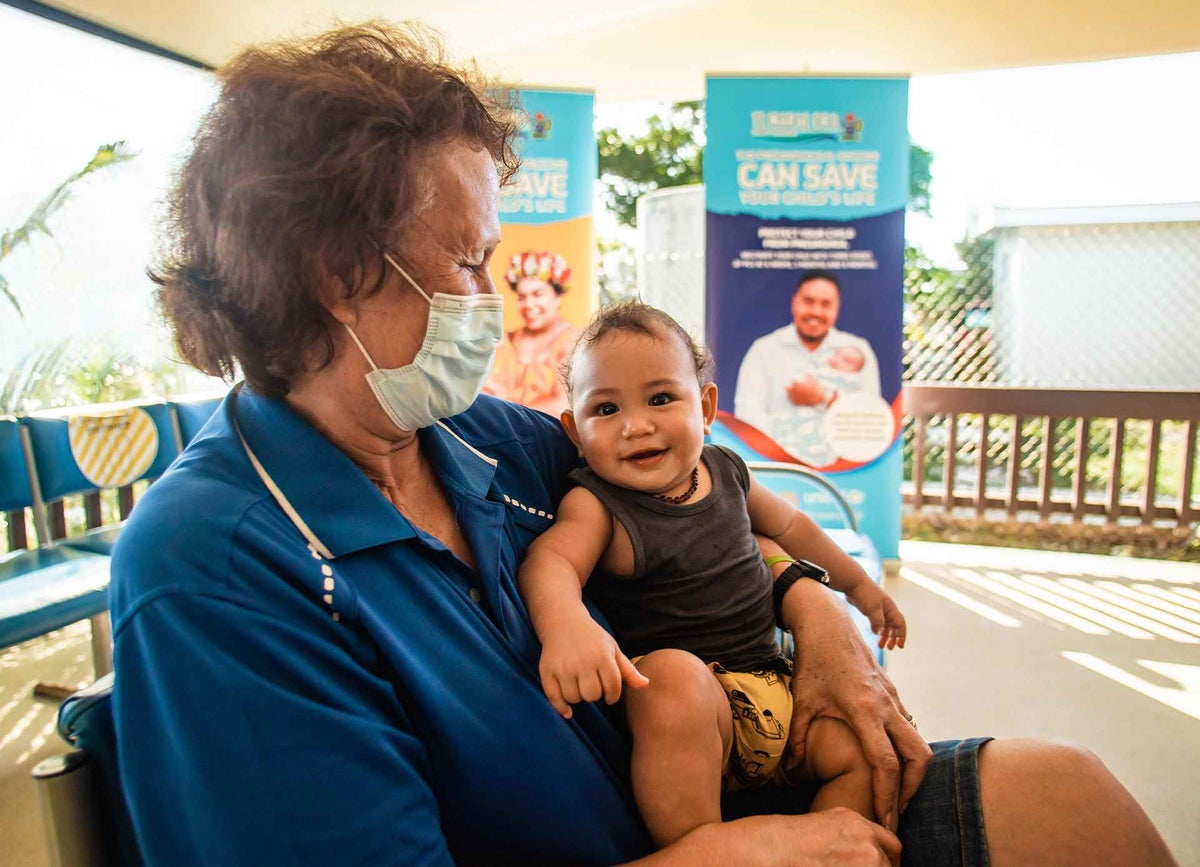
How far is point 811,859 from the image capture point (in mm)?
931

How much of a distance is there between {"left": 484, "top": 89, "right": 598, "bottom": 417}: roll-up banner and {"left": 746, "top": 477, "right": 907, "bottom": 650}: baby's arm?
9.02ft

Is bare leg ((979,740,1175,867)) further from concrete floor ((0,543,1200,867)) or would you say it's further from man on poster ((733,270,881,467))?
man on poster ((733,270,881,467))

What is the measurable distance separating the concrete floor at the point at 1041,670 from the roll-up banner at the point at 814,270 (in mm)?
681

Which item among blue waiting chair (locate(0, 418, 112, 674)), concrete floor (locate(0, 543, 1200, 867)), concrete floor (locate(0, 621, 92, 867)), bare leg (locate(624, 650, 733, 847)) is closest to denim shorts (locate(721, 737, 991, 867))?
bare leg (locate(624, 650, 733, 847))

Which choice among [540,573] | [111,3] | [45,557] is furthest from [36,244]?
[540,573]

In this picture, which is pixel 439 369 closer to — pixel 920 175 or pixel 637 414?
pixel 637 414

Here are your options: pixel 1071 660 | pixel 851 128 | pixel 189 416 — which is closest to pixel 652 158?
pixel 851 128

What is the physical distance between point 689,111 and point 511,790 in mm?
9263

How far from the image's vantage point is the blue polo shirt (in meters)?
0.69

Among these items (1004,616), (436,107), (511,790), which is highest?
(436,107)

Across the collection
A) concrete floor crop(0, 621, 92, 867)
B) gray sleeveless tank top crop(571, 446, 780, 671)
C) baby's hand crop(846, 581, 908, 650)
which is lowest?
concrete floor crop(0, 621, 92, 867)

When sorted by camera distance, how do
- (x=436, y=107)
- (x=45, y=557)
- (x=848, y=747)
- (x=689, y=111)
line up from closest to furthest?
(x=436, y=107) < (x=848, y=747) < (x=45, y=557) < (x=689, y=111)

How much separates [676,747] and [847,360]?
3315 mm

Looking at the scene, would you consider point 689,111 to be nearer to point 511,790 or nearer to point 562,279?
point 562,279
